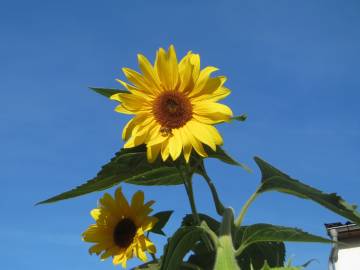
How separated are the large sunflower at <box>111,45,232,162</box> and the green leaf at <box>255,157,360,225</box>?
189 millimetres

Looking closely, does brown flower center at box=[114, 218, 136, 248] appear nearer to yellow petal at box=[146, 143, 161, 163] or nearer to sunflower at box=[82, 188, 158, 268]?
sunflower at box=[82, 188, 158, 268]

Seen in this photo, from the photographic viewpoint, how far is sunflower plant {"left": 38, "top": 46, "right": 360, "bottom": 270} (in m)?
1.30

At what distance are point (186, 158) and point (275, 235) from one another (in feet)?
0.88

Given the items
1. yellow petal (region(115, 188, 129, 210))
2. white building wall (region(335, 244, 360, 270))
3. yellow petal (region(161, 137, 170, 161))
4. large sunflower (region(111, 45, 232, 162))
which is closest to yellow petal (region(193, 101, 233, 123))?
large sunflower (region(111, 45, 232, 162))

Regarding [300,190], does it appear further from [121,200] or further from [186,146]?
[121,200]

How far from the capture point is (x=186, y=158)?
4.27 feet

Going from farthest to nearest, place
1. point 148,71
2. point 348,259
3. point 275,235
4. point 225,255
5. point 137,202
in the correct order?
point 348,259 < point 137,202 < point 148,71 < point 275,235 < point 225,255

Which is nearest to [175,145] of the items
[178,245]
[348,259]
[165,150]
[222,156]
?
[165,150]

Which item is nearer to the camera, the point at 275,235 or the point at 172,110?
the point at 275,235

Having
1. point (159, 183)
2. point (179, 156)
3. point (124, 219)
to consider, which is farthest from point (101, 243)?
point (179, 156)

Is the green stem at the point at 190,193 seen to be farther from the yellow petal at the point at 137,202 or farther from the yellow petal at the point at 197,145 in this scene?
the yellow petal at the point at 137,202

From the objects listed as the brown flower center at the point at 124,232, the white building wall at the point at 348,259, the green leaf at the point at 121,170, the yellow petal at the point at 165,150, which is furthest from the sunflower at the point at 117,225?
the white building wall at the point at 348,259

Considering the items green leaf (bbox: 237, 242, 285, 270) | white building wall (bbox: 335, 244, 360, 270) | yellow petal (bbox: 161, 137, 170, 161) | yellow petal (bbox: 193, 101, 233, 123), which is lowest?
green leaf (bbox: 237, 242, 285, 270)

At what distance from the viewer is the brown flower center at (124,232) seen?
5.17 ft
